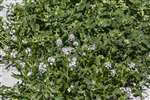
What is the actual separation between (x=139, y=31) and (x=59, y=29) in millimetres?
1106

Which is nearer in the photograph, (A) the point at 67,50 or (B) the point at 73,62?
(B) the point at 73,62

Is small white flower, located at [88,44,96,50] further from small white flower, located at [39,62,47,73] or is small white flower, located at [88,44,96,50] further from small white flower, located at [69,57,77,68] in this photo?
small white flower, located at [39,62,47,73]

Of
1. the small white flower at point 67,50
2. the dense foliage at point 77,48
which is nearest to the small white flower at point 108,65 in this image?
the dense foliage at point 77,48

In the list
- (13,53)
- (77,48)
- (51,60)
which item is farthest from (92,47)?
(13,53)

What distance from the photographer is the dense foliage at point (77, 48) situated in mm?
5184

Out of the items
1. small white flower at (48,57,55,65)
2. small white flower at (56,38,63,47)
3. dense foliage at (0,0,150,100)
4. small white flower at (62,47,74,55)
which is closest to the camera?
dense foliage at (0,0,150,100)

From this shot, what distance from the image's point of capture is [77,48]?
5602mm

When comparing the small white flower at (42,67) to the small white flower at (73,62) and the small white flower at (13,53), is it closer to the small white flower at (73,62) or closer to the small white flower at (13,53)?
the small white flower at (73,62)

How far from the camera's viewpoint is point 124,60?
5.62 m

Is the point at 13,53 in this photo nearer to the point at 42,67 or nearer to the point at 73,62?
the point at 42,67

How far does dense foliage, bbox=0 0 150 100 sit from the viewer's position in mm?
5184

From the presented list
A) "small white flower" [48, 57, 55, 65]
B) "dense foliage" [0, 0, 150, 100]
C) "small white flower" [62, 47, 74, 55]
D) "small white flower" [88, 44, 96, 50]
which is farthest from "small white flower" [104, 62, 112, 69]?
"small white flower" [48, 57, 55, 65]

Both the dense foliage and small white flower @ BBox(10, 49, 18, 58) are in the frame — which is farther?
small white flower @ BBox(10, 49, 18, 58)

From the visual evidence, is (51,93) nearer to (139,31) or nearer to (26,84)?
(26,84)
